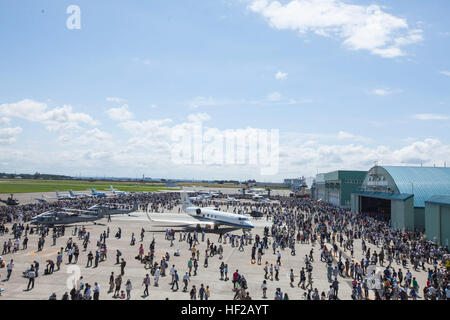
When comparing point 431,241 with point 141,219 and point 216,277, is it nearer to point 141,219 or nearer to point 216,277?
point 216,277

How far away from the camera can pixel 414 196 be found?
49.6 m

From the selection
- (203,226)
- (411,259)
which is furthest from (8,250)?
(411,259)

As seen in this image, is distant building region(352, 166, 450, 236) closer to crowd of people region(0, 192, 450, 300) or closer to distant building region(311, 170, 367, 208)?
crowd of people region(0, 192, 450, 300)

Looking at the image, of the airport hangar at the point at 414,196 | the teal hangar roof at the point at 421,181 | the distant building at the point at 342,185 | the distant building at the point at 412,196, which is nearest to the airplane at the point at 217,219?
the airport hangar at the point at 414,196

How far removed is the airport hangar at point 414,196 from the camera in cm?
3684

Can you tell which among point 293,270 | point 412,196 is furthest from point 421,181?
point 293,270

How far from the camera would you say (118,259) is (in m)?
26.1

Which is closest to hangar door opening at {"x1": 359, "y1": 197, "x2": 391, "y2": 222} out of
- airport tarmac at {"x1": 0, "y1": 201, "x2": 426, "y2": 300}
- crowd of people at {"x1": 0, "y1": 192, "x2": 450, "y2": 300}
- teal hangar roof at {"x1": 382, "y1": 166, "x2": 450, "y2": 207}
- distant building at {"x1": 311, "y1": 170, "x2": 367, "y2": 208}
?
distant building at {"x1": 311, "y1": 170, "x2": 367, "y2": 208}

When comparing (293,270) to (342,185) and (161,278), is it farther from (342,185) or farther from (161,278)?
(342,185)

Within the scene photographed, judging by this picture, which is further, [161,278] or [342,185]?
[342,185]

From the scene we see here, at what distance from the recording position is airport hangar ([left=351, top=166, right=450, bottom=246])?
1451 inches
